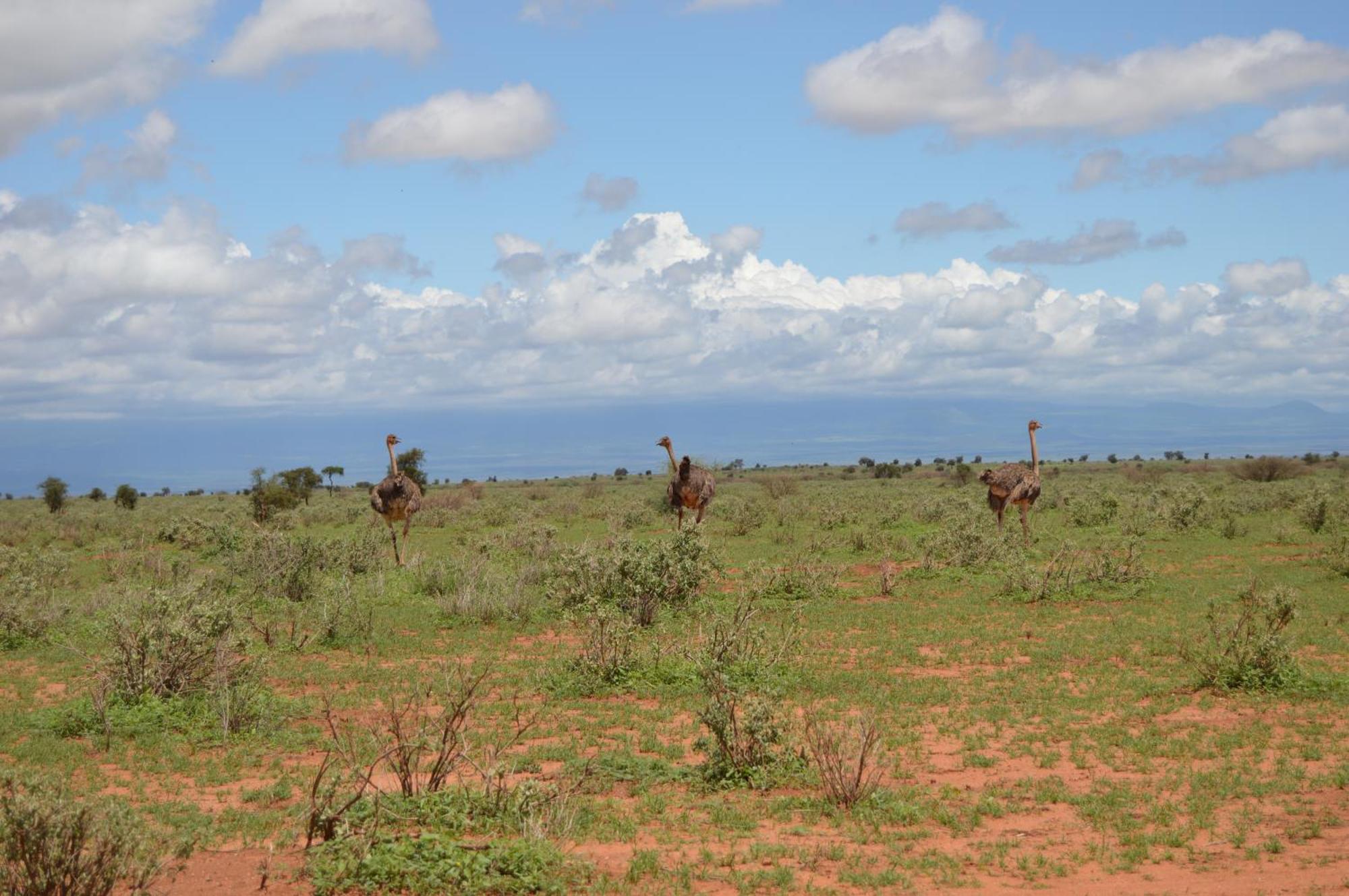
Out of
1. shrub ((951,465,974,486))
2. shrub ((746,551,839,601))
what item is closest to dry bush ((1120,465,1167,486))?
shrub ((951,465,974,486))

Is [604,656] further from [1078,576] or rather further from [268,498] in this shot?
[268,498]

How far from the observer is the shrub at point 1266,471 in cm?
5116

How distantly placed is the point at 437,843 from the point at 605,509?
3122 cm

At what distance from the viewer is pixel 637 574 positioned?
16.7 metres

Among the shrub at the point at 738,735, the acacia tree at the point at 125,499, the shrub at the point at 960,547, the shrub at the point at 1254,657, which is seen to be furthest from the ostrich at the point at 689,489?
the acacia tree at the point at 125,499

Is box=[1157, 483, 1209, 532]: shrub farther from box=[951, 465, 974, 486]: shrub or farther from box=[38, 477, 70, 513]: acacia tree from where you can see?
box=[38, 477, 70, 513]: acacia tree

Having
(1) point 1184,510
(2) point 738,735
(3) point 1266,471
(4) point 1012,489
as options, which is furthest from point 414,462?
(2) point 738,735

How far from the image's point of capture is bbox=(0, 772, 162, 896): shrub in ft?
20.4

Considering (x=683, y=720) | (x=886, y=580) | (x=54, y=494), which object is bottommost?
(x=683, y=720)

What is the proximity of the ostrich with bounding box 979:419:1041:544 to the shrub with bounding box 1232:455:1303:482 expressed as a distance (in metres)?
29.0

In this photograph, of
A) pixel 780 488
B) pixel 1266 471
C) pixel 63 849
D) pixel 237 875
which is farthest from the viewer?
pixel 1266 471

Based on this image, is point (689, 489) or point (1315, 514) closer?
point (689, 489)

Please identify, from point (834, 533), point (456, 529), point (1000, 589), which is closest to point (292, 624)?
point (1000, 589)

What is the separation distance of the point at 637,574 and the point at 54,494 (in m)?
38.5
